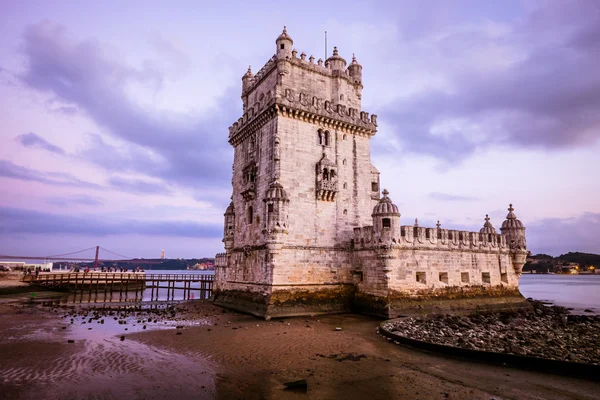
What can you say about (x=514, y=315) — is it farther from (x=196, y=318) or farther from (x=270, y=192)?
(x=196, y=318)

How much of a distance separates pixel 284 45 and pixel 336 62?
4845mm

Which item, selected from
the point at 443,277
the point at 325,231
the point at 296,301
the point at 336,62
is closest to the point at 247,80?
the point at 336,62

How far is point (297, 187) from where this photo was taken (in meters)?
24.5

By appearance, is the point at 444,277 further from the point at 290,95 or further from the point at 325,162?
the point at 290,95

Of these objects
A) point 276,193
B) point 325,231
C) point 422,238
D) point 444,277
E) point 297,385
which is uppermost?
point 276,193

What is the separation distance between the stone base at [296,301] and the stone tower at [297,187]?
0.22 feet

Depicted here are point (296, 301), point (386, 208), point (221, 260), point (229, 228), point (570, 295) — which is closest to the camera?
point (296, 301)

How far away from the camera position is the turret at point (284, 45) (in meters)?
26.0

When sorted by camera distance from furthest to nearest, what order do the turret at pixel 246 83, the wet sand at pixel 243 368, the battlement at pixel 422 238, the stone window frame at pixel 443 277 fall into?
1. the turret at pixel 246 83
2. the stone window frame at pixel 443 277
3. the battlement at pixel 422 238
4. the wet sand at pixel 243 368

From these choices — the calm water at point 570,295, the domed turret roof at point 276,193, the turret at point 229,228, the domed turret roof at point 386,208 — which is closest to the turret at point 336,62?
the domed turret roof at point 276,193

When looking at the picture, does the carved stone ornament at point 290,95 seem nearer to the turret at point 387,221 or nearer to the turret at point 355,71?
the turret at point 355,71

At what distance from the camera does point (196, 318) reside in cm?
2295

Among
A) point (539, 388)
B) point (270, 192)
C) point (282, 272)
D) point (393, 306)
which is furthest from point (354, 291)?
point (539, 388)

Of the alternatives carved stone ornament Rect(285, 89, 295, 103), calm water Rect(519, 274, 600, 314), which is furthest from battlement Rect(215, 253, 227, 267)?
calm water Rect(519, 274, 600, 314)
